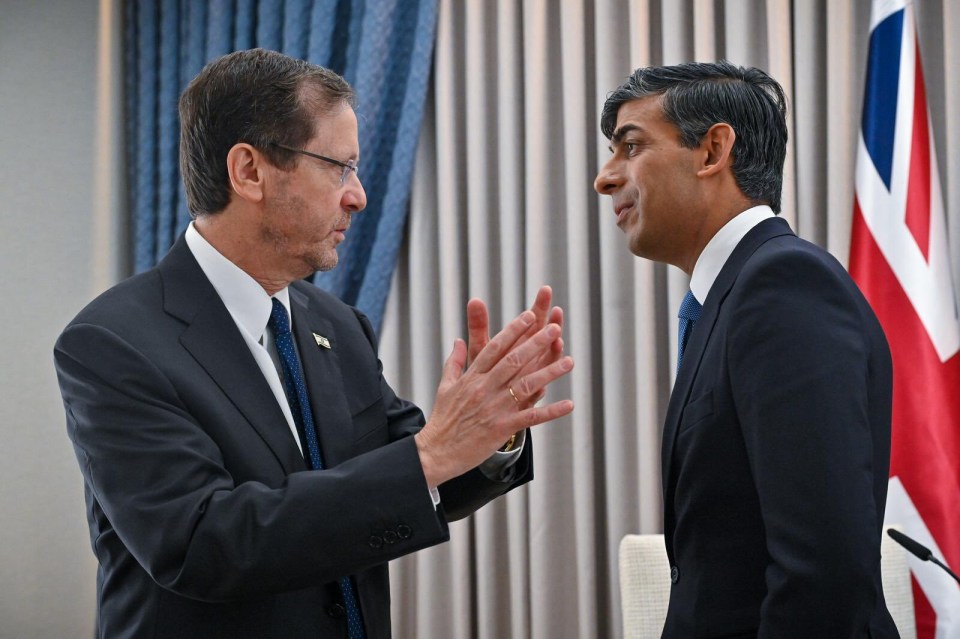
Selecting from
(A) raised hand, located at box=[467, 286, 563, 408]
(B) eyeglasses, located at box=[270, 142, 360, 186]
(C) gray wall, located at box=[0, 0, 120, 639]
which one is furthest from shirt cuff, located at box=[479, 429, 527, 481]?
(C) gray wall, located at box=[0, 0, 120, 639]

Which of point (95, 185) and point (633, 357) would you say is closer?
point (633, 357)

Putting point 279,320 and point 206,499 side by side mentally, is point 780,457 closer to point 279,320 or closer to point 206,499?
point 206,499

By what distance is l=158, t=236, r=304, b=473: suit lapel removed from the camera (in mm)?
1698

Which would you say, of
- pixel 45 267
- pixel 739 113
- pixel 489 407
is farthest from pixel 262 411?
pixel 45 267

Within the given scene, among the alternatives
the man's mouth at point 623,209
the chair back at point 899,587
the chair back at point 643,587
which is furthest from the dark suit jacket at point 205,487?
the chair back at point 899,587

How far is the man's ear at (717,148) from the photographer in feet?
5.94

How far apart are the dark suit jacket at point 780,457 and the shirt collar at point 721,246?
0.33 feet

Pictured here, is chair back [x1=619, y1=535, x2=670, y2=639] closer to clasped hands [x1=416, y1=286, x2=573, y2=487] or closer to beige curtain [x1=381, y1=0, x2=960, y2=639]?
beige curtain [x1=381, y1=0, x2=960, y2=639]

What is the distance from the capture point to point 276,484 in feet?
5.49

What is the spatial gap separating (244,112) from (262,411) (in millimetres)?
590

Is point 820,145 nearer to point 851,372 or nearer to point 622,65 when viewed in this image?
point 622,65

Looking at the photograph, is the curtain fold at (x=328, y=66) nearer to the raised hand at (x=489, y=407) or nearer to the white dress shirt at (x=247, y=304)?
the white dress shirt at (x=247, y=304)

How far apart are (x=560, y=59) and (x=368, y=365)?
1.87m

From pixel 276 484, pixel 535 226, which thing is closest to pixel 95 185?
pixel 535 226
